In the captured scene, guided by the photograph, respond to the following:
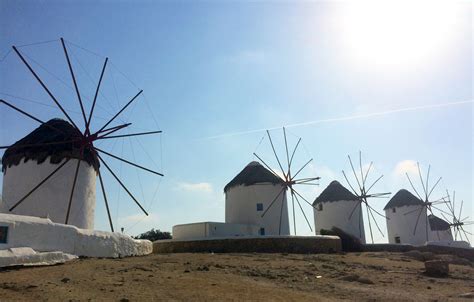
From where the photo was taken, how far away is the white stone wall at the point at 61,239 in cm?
1105

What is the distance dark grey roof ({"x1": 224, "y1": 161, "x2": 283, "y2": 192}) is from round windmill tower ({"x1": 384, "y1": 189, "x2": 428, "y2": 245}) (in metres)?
16.5

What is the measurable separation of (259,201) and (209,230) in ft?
17.3

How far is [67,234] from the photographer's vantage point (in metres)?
12.5

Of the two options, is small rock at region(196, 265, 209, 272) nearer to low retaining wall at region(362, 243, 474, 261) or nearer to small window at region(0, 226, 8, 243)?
small window at region(0, 226, 8, 243)

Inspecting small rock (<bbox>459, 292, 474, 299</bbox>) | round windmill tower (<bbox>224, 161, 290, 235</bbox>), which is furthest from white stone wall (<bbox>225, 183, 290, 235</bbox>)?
small rock (<bbox>459, 292, 474, 299</bbox>)

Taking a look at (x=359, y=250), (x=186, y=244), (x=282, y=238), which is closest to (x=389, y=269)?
(x=282, y=238)

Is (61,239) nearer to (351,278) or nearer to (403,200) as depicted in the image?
(351,278)

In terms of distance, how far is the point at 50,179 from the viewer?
56.2 ft

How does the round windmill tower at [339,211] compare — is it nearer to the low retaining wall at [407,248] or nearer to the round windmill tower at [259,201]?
the low retaining wall at [407,248]

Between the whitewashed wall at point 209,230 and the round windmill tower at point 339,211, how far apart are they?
36.5 ft

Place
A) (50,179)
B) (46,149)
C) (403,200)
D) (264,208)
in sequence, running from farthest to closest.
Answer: (403,200), (264,208), (46,149), (50,179)

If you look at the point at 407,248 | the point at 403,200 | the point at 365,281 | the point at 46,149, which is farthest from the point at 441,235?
the point at 46,149

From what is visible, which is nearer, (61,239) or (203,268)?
(203,268)

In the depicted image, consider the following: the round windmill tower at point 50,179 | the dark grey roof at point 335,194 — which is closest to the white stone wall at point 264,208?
the dark grey roof at point 335,194
